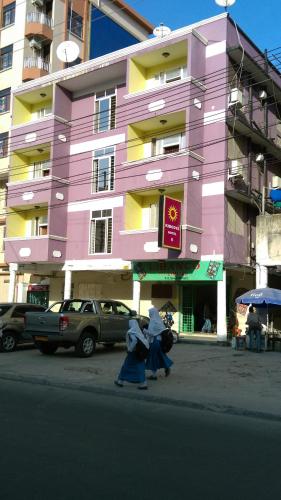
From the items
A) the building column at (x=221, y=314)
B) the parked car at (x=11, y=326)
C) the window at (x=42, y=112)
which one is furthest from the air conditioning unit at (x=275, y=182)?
the parked car at (x=11, y=326)

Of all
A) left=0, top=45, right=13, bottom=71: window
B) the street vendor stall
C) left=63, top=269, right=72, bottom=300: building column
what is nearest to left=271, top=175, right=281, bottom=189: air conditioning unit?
the street vendor stall

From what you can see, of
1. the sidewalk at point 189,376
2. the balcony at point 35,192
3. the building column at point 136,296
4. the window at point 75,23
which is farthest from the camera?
the window at point 75,23

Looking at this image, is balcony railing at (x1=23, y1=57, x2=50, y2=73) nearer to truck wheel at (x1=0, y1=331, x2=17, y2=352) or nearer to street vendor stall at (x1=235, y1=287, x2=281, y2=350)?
truck wheel at (x1=0, y1=331, x2=17, y2=352)

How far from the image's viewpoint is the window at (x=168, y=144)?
996 inches

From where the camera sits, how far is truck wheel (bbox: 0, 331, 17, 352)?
61.4 feet

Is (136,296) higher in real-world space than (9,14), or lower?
lower

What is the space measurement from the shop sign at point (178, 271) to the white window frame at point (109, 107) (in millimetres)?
7699

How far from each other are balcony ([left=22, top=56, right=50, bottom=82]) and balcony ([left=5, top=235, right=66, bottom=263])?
1185 centimetres

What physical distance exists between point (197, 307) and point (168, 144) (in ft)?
26.0

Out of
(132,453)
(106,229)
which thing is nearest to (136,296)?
(106,229)

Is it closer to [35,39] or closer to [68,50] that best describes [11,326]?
[68,50]

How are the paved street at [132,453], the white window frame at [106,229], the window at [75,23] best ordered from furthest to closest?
the window at [75,23] → the white window frame at [106,229] → the paved street at [132,453]

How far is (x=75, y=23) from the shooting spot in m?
38.7

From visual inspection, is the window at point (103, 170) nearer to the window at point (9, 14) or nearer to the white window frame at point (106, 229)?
the white window frame at point (106, 229)
